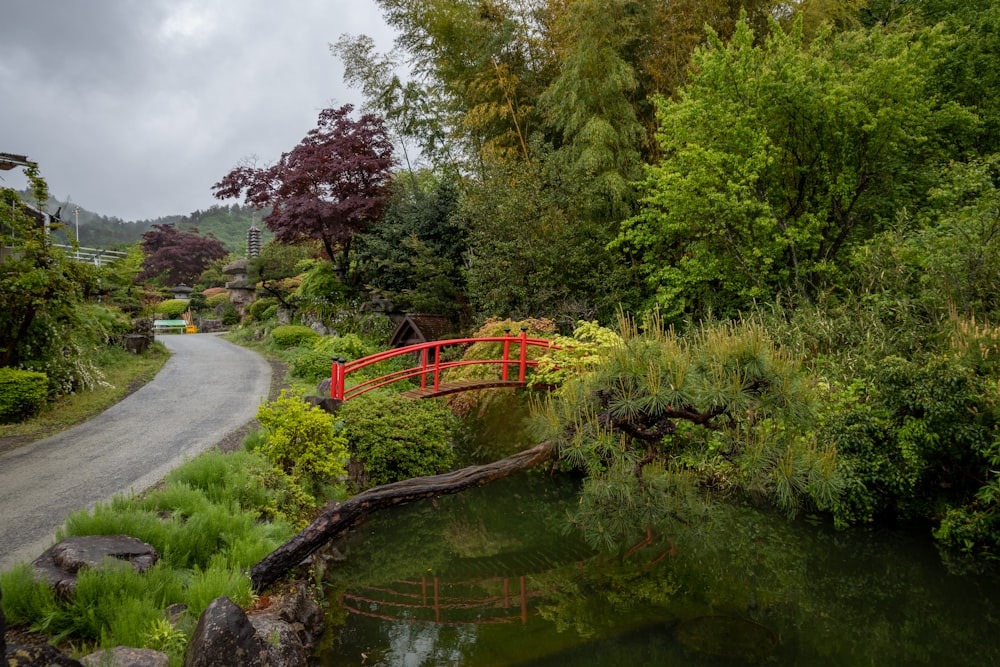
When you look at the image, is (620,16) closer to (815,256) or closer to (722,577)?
(815,256)

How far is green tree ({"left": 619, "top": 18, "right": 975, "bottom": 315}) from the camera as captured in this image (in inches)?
378

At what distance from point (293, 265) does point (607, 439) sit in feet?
57.3

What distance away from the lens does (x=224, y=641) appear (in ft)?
10.6

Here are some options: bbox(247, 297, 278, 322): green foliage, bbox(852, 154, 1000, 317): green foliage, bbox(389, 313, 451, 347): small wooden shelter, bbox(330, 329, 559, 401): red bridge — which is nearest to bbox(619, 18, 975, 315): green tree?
bbox(852, 154, 1000, 317): green foliage

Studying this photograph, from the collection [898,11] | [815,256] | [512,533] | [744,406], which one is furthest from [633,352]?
[898,11]

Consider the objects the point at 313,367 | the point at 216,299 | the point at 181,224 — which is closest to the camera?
the point at 313,367

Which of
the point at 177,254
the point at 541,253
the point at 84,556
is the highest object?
the point at 177,254

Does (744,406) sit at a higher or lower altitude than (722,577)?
higher

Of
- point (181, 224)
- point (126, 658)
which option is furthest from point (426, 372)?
point (181, 224)

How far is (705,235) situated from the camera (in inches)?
414

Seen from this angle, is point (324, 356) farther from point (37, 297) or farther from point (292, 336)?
point (37, 297)

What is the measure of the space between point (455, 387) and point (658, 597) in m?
4.24

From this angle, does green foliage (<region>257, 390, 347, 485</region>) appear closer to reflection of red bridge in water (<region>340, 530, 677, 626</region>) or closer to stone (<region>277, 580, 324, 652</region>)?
reflection of red bridge in water (<region>340, 530, 677, 626</region>)

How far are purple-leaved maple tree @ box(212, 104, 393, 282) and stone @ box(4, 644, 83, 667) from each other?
13.0 meters
